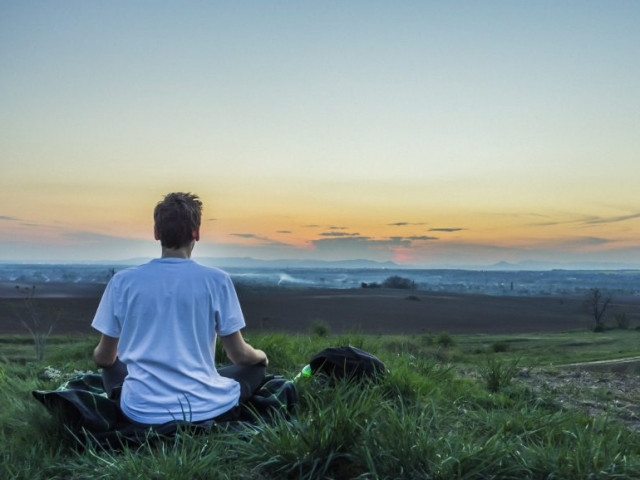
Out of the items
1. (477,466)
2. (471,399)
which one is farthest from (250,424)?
(471,399)

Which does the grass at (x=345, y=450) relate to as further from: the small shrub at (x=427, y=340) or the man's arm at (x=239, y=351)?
the small shrub at (x=427, y=340)

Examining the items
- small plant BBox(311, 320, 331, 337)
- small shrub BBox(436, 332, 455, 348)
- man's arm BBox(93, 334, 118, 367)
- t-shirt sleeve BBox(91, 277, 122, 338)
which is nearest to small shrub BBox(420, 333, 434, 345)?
small shrub BBox(436, 332, 455, 348)

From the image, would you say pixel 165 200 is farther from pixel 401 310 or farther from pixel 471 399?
pixel 401 310

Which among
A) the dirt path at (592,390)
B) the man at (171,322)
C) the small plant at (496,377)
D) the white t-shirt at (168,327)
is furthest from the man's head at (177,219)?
the small plant at (496,377)

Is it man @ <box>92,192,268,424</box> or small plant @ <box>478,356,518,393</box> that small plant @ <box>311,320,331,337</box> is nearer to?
small plant @ <box>478,356,518,393</box>

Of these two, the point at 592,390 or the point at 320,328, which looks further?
the point at 320,328

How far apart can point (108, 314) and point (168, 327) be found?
1.22 feet

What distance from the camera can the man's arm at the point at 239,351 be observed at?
3.88m

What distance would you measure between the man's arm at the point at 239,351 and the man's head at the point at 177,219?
2.13 feet

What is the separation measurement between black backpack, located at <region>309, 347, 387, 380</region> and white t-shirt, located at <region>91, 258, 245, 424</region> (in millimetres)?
1305

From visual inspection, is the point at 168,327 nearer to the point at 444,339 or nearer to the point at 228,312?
the point at 228,312

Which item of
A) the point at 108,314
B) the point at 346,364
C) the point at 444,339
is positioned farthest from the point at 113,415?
the point at 444,339

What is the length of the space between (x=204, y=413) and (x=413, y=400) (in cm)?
184

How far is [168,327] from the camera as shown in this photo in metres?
3.71
